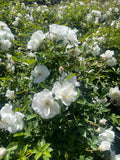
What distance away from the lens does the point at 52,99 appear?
102cm

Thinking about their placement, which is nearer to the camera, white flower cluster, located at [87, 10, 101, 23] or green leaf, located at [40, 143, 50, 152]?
green leaf, located at [40, 143, 50, 152]

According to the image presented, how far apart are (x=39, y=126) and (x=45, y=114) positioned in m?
0.32

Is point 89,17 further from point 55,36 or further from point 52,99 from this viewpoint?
point 52,99

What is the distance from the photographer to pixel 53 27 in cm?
132

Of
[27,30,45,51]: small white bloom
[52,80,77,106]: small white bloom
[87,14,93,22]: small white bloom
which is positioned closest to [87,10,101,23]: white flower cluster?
[87,14,93,22]: small white bloom

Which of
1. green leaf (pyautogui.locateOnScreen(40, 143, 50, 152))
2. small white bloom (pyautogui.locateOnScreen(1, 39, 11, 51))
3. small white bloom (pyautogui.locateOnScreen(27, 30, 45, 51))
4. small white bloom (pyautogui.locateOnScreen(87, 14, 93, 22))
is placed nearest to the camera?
green leaf (pyautogui.locateOnScreen(40, 143, 50, 152))

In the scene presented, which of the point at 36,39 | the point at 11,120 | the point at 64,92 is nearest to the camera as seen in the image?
the point at 64,92

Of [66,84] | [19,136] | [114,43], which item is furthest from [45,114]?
[114,43]

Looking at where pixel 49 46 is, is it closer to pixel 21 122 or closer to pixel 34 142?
pixel 21 122

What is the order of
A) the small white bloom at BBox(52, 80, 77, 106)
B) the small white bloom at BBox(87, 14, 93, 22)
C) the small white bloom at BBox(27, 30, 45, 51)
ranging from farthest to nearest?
the small white bloom at BBox(87, 14, 93, 22), the small white bloom at BBox(27, 30, 45, 51), the small white bloom at BBox(52, 80, 77, 106)

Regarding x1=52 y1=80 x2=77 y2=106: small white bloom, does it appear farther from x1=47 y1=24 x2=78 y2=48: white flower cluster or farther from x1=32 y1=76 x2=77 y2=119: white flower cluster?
x1=47 y1=24 x2=78 y2=48: white flower cluster

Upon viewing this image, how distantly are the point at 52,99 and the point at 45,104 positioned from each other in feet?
0.20

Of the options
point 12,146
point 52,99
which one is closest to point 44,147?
point 12,146

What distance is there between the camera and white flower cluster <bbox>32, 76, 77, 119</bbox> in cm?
100
